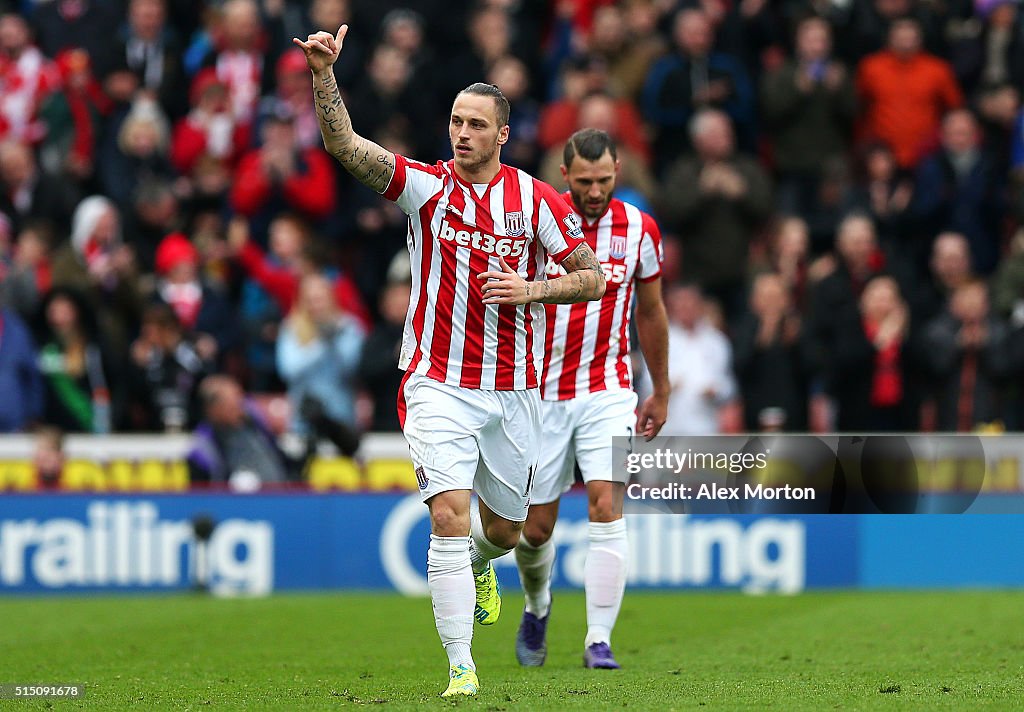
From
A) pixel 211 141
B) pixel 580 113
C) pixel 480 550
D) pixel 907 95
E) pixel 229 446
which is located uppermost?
pixel 907 95

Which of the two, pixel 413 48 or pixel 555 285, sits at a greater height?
pixel 413 48

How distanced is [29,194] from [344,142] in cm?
1010

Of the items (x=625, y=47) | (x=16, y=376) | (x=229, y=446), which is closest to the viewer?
(x=229, y=446)

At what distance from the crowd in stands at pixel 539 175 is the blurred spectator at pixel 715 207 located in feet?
0.07

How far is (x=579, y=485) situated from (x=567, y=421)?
535 centimetres

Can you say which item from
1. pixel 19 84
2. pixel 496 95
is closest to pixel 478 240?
pixel 496 95

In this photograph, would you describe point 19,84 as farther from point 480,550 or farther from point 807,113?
point 480,550

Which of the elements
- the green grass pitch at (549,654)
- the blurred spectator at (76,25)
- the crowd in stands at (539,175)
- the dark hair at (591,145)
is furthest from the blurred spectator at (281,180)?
the dark hair at (591,145)

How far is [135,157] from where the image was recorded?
16.6 m

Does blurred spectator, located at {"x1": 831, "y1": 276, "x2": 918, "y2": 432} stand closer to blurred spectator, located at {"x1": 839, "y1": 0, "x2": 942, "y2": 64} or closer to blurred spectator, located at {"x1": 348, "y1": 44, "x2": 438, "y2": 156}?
blurred spectator, located at {"x1": 839, "y1": 0, "x2": 942, "y2": 64}

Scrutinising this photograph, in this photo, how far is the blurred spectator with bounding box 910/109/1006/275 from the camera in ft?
50.9

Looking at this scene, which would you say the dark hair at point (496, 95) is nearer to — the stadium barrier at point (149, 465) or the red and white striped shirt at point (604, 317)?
the red and white striped shirt at point (604, 317)

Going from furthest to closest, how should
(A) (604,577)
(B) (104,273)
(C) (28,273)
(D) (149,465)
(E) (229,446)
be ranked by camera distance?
(B) (104,273)
(C) (28,273)
(D) (149,465)
(E) (229,446)
(A) (604,577)

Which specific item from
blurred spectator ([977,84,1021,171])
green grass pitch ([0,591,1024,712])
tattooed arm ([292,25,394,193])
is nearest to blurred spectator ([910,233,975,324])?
blurred spectator ([977,84,1021,171])
